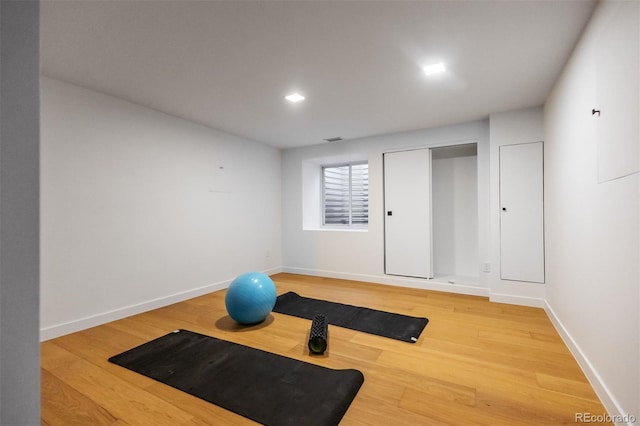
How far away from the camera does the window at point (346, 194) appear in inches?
215

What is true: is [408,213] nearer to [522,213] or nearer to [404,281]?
[404,281]

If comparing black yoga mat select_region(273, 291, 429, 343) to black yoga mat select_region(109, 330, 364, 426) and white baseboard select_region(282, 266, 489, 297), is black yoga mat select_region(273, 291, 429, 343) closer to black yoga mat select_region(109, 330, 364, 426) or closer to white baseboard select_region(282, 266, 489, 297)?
black yoga mat select_region(109, 330, 364, 426)

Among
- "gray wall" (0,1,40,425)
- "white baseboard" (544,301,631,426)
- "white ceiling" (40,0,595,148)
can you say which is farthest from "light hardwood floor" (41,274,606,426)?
"white ceiling" (40,0,595,148)

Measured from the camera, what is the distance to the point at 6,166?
72cm

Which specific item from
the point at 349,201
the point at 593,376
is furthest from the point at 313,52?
the point at 349,201

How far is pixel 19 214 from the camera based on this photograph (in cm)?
74

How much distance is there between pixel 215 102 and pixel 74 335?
8.78 feet

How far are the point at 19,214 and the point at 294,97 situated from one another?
107 inches

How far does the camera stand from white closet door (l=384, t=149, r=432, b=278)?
432 centimetres

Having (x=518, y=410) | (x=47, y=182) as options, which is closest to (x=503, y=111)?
(x=518, y=410)

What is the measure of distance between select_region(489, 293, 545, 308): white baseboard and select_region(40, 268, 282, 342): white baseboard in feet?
12.4

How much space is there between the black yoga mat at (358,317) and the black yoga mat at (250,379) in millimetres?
817

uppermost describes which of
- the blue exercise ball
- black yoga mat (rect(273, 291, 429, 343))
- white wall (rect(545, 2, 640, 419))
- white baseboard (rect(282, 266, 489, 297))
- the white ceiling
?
the white ceiling

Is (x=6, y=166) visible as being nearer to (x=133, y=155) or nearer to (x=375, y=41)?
(x=375, y=41)
